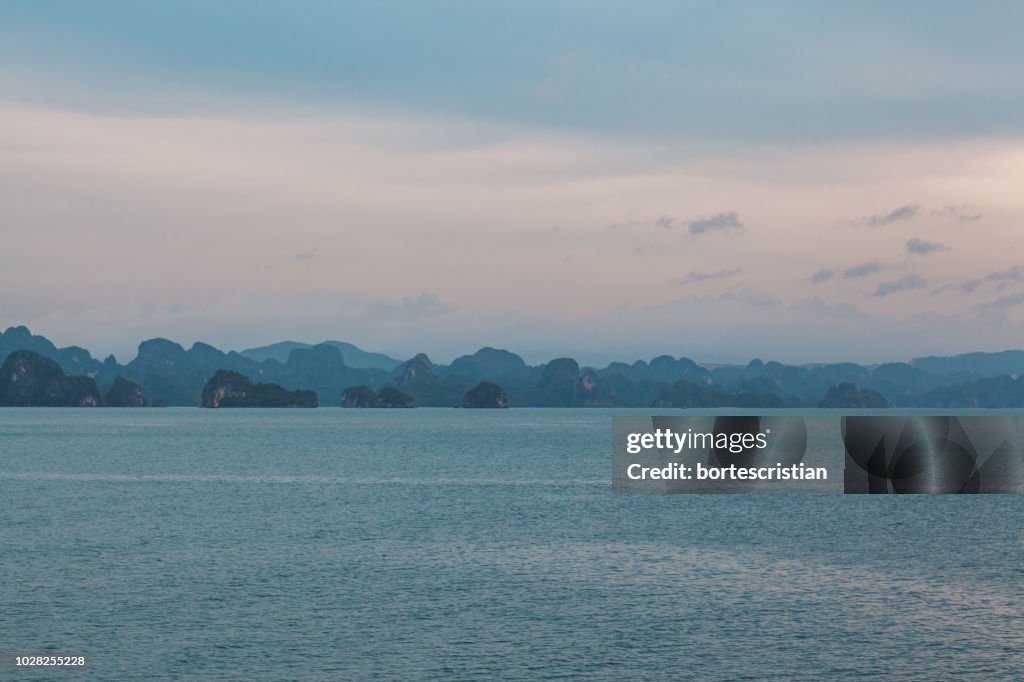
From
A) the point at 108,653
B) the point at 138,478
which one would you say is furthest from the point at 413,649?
the point at 138,478

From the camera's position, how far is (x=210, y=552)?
8994 centimetres

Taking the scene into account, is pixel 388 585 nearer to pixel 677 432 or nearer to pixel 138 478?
pixel 677 432

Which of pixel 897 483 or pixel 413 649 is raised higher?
pixel 897 483

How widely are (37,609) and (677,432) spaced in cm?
3682

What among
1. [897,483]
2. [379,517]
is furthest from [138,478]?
[897,483]

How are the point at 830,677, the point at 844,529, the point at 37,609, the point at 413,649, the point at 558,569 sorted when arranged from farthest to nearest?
the point at 844,529
the point at 558,569
the point at 37,609
the point at 413,649
the point at 830,677

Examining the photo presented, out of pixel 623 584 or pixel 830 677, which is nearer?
pixel 830 677

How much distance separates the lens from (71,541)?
94.8 meters

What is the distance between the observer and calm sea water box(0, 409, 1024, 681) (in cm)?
5622

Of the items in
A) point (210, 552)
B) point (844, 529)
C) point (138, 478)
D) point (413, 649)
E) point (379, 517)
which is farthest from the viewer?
point (138, 478)

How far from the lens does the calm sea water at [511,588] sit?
184 feet

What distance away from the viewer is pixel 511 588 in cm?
7431

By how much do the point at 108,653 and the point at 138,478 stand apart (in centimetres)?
11472

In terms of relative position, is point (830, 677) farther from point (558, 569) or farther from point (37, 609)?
point (37, 609)
